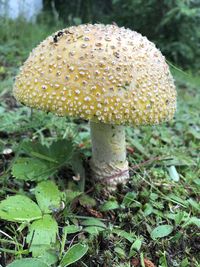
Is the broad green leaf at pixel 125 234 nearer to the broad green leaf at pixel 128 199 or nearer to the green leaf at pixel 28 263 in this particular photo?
the broad green leaf at pixel 128 199

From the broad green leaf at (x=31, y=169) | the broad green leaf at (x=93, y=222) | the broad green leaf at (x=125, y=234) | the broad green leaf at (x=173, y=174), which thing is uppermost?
the broad green leaf at (x=31, y=169)

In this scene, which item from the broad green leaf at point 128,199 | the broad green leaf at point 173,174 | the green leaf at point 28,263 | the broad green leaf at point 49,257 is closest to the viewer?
the green leaf at point 28,263

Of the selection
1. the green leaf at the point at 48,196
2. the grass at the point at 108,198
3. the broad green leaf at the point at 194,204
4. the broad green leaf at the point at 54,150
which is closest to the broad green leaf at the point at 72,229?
the grass at the point at 108,198

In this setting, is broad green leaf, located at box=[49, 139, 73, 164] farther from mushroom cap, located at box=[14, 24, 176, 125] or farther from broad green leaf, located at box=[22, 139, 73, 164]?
mushroom cap, located at box=[14, 24, 176, 125]

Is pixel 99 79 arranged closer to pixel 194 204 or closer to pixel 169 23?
pixel 194 204

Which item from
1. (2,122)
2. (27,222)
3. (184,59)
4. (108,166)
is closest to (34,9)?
(184,59)

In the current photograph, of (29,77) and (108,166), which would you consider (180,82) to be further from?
(29,77)

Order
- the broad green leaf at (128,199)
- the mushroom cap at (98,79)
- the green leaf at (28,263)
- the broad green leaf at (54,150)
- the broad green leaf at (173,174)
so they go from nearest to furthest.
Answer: the green leaf at (28,263), the mushroom cap at (98,79), the broad green leaf at (128,199), the broad green leaf at (54,150), the broad green leaf at (173,174)
